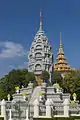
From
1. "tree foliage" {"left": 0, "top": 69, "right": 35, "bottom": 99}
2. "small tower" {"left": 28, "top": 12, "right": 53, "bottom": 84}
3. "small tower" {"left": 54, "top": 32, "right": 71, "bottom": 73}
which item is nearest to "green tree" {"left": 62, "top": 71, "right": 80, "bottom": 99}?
"tree foliage" {"left": 0, "top": 69, "right": 35, "bottom": 99}

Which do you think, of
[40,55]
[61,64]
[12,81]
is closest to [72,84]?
[12,81]

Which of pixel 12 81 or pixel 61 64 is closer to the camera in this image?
pixel 12 81

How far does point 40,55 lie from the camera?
100438 mm

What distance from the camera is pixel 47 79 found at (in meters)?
78.4

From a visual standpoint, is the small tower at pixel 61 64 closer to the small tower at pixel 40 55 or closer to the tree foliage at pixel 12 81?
the small tower at pixel 40 55

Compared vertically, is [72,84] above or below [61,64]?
below

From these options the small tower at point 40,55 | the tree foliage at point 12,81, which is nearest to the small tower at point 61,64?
the small tower at point 40,55

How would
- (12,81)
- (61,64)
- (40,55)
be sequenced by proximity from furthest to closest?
1. (61,64)
2. (40,55)
3. (12,81)

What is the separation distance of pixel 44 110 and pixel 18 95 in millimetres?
13169

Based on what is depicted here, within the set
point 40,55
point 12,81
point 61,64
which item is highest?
point 40,55

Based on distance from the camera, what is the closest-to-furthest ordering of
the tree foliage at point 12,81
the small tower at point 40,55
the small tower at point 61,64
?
the tree foliage at point 12,81 → the small tower at point 40,55 → the small tower at point 61,64

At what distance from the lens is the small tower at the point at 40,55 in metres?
98.8

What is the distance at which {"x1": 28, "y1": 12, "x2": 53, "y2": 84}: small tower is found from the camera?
98.8 m

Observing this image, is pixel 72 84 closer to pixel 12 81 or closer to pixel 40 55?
pixel 12 81
